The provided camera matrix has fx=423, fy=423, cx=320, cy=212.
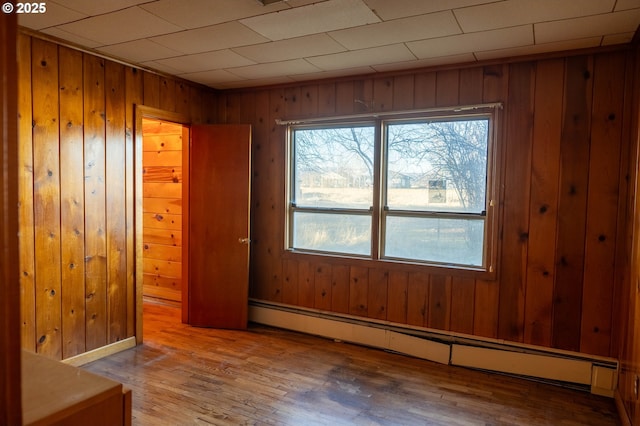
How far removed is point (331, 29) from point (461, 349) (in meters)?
2.65

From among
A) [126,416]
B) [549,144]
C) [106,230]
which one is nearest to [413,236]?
[549,144]

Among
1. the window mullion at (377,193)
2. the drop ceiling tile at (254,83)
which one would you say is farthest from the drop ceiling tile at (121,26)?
the window mullion at (377,193)

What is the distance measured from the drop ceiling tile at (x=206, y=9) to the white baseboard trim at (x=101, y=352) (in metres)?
2.56

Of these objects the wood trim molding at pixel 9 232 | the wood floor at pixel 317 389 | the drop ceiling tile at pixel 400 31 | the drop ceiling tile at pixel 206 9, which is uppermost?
the drop ceiling tile at pixel 400 31

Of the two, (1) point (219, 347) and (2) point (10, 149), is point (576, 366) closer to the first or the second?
(1) point (219, 347)

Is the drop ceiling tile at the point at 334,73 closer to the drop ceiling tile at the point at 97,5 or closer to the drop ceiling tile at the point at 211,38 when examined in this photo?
the drop ceiling tile at the point at 211,38

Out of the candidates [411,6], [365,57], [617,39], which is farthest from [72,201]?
[617,39]

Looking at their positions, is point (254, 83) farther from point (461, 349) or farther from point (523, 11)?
point (461, 349)

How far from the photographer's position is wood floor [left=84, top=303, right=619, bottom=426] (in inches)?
104

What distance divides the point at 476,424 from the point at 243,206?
2.77 meters

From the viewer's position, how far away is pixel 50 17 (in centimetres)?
263

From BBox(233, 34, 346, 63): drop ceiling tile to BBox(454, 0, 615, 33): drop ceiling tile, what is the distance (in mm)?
918

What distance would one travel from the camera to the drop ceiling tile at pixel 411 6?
2.34 meters

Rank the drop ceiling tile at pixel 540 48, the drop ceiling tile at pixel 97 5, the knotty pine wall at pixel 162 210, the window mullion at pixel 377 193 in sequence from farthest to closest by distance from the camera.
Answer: the knotty pine wall at pixel 162 210 < the window mullion at pixel 377 193 < the drop ceiling tile at pixel 540 48 < the drop ceiling tile at pixel 97 5
